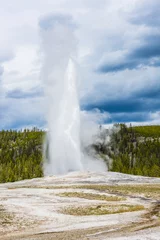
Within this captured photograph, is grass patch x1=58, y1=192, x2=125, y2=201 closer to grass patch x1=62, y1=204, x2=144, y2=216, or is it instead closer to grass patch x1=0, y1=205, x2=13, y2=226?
grass patch x1=62, y1=204, x2=144, y2=216

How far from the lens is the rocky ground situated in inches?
996

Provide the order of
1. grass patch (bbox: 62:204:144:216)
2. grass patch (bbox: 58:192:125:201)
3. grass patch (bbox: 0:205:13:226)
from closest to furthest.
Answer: grass patch (bbox: 0:205:13:226), grass patch (bbox: 62:204:144:216), grass patch (bbox: 58:192:125:201)

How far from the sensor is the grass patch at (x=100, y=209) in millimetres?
34128

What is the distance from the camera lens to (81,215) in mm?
33094

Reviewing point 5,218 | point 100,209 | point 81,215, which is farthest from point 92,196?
point 5,218

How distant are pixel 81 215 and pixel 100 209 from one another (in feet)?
11.4

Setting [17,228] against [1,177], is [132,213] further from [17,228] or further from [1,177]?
[1,177]

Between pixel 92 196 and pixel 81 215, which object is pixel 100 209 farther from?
pixel 92 196

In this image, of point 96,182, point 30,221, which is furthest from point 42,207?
point 96,182

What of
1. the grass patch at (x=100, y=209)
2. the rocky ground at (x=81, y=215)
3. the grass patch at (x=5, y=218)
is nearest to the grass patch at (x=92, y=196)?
the rocky ground at (x=81, y=215)

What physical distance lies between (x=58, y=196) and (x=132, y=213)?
14813mm

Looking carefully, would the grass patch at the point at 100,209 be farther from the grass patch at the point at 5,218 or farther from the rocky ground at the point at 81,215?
the grass patch at the point at 5,218

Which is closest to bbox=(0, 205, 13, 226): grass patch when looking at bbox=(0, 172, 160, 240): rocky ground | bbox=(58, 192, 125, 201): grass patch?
Result: bbox=(0, 172, 160, 240): rocky ground

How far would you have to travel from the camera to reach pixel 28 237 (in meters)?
24.4
